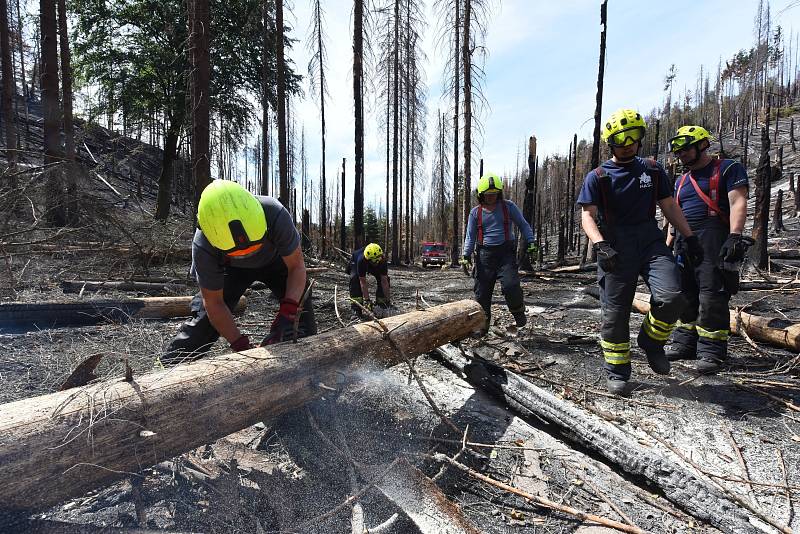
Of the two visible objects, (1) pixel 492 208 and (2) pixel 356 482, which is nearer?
(2) pixel 356 482

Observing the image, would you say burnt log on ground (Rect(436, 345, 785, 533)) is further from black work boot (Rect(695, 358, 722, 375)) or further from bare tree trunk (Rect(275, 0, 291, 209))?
bare tree trunk (Rect(275, 0, 291, 209))

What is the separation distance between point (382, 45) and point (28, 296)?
15541 mm

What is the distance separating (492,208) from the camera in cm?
457

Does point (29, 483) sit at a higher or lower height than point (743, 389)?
higher

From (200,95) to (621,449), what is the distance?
7.27 m

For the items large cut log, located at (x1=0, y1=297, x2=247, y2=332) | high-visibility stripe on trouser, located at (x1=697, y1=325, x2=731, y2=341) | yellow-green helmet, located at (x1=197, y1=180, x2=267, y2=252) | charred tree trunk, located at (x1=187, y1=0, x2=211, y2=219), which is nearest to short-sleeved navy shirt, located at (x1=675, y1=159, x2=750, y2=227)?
high-visibility stripe on trouser, located at (x1=697, y1=325, x2=731, y2=341)

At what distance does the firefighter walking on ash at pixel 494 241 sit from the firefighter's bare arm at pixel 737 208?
170cm

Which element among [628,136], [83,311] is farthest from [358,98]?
[628,136]

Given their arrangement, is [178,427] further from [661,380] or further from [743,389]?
[743,389]

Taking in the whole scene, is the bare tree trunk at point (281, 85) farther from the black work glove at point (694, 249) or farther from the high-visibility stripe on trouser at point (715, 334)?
the high-visibility stripe on trouser at point (715, 334)

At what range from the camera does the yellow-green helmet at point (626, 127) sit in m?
2.98

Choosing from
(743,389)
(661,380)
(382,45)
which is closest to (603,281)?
(661,380)

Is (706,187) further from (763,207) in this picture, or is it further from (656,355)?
(763,207)

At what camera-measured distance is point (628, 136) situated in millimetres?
2984
